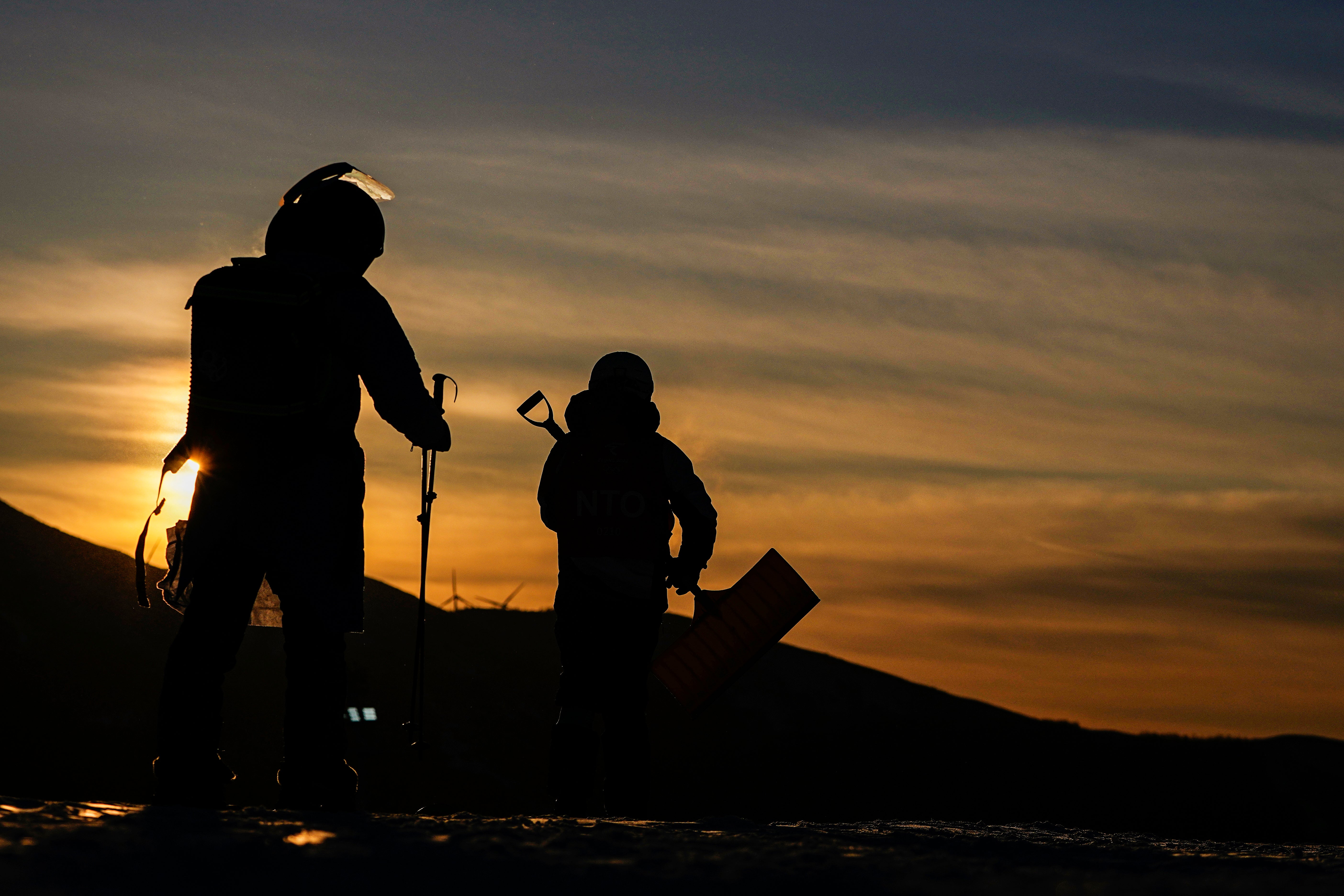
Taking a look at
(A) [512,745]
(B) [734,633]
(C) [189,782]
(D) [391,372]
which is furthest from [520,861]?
(A) [512,745]

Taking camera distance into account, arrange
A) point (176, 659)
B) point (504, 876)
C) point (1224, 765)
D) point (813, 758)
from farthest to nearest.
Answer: point (1224, 765), point (813, 758), point (176, 659), point (504, 876)

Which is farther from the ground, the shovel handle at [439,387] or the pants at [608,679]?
the shovel handle at [439,387]

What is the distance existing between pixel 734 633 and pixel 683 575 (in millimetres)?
1607

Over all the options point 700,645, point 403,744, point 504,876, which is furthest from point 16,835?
point 403,744

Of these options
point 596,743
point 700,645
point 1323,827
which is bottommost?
point 1323,827

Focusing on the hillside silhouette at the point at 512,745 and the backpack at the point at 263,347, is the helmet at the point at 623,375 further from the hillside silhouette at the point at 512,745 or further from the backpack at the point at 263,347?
the hillside silhouette at the point at 512,745

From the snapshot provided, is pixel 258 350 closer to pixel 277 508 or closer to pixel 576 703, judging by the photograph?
pixel 277 508

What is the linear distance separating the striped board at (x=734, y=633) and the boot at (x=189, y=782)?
4466mm

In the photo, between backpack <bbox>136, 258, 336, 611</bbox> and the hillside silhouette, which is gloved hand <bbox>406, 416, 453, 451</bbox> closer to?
backpack <bbox>136, 258, 336, 611</bbox>

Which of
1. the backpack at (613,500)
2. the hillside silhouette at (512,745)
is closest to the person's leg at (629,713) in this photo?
the backpack at (613,500)

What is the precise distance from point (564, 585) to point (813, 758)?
15389mm

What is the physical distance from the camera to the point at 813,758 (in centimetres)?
2170

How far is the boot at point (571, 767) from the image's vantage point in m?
6.91

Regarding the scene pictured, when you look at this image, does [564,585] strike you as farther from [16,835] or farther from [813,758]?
[813,758]
